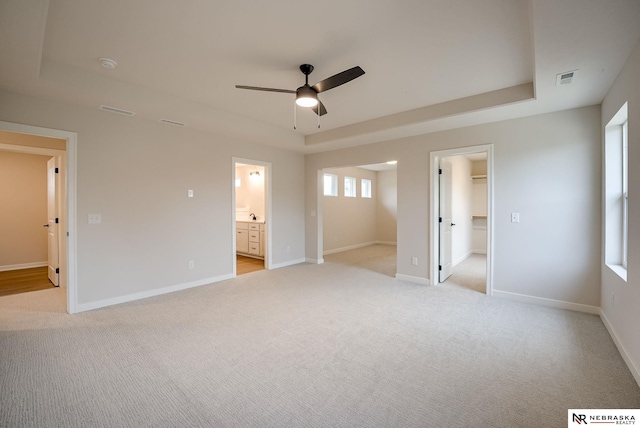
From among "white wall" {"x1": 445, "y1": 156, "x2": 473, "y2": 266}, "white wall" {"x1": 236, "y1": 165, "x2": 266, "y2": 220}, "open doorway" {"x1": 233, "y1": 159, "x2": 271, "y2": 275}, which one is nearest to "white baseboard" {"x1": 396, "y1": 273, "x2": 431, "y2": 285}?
"white wall" {"x1": 445, "y1": 156, "x2": 473, "y2": 266}

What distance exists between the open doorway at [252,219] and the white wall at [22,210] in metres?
4.10

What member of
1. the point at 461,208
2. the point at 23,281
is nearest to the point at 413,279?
the point at 461,208

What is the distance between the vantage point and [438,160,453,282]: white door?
477 cm

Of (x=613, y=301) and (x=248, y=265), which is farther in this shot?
(x=248, y=265)

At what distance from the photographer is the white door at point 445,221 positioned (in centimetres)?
477

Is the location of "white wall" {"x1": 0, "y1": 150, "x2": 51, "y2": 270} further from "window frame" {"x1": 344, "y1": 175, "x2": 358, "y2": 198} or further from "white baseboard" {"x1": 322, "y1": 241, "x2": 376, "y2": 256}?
"window frame" {"x1": 344, "y1": 175, "x2": 358, "y2": 198}

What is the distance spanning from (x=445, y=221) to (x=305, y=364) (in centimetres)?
367

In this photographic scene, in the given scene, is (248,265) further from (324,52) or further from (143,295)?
(324,52)

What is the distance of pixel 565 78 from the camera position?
2.65m

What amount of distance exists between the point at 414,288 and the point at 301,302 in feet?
6.23

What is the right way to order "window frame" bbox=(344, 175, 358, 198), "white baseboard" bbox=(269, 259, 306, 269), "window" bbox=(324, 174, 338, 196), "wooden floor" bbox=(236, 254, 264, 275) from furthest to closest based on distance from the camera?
"window frame" bbox=(344, 175, 358, 198) → "window" bbox=(324, 174, 338, 196) → "white baseboard" bbox=(269, 259, 306, 269) → "wooden floor" bbox=(236, 254, 264, 275)

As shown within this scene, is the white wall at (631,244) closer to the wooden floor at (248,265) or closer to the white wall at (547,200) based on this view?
the white wall at (547,200)


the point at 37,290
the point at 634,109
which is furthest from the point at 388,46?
the point at 37,290

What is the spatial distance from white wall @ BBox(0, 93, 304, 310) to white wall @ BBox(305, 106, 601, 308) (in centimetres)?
393
